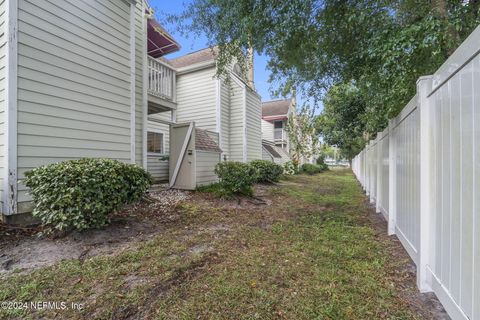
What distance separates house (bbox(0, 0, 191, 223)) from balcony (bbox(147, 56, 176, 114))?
1.12 m

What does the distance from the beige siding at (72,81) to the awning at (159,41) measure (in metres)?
2.48

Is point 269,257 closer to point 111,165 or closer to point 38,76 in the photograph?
point 111,165

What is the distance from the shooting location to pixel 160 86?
330 inches

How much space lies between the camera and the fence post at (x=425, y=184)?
6.57 ft

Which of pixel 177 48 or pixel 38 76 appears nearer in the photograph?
pixel 38 76

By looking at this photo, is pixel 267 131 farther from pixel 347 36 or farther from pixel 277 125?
pixel 347 36

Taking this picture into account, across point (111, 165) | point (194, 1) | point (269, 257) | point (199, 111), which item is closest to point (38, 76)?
point (111, 165)

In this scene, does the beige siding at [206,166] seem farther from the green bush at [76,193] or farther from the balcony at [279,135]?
the balcony at [279,135]

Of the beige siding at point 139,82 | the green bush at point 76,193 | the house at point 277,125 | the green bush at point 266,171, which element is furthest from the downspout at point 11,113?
the house at point 277,125

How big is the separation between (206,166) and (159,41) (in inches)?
205

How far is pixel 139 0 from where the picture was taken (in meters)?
6.89

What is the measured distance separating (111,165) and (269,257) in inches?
109

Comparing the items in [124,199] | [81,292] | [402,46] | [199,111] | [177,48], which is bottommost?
[81,292]

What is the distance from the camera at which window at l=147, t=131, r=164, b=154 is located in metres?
9.91
